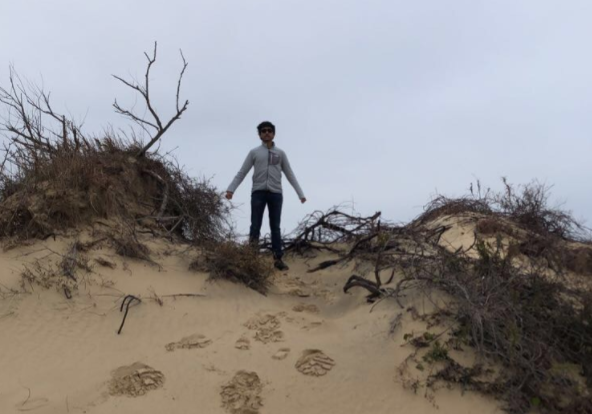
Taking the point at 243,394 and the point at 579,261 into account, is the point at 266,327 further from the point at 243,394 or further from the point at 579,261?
the point at 579,261

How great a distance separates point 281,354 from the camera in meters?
4.26

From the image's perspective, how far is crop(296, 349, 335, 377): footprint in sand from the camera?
404cm

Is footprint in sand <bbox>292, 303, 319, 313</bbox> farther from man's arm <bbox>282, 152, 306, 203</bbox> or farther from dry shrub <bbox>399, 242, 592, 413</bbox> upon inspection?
man's arm <bbox>282, 152, 306, 203</bbox>

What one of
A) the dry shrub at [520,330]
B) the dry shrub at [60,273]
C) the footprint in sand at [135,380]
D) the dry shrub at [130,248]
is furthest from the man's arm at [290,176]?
the footprint in sand at [135,380]

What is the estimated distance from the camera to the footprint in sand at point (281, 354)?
4.22 meters

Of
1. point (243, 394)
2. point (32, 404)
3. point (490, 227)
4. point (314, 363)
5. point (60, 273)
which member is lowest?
point (32, 404)

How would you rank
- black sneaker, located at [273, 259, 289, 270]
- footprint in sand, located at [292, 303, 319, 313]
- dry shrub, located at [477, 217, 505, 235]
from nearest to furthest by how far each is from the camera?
footprint in sand, located at [292, 303, 319, 313]
dry shrub, located at [477, 217, 505, 235]
black sneaker, located at [273, 259, 289, 270]

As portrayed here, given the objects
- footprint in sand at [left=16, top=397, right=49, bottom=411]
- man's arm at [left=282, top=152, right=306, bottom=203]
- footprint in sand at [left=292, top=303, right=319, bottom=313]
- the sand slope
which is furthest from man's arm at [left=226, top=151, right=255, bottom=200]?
footprint in sand at [left=16, top=397, right=49, bottom=411]

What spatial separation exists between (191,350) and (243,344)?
0.44 meters

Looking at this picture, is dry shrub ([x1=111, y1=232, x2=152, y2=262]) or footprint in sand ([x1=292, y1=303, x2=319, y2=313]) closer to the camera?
footprint in sand ([x1=292, y1=303, x2=319, y2=313])

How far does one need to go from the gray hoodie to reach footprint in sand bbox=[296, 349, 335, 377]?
2.40m

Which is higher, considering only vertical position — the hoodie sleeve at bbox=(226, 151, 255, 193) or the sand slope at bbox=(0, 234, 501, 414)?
the hoodie sleeve at bbox=(226, 151, 255, 193)

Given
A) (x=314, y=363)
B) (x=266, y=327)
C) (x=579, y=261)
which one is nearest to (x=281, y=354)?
(x=314, y=363)

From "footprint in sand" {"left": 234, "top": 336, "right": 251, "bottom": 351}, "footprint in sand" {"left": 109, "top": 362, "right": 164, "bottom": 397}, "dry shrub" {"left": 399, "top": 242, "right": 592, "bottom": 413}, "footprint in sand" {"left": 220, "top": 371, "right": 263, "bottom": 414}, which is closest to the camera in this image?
"dry shrub" {"left": 399, "top": 242, "right": 592, "bottom": 413}
